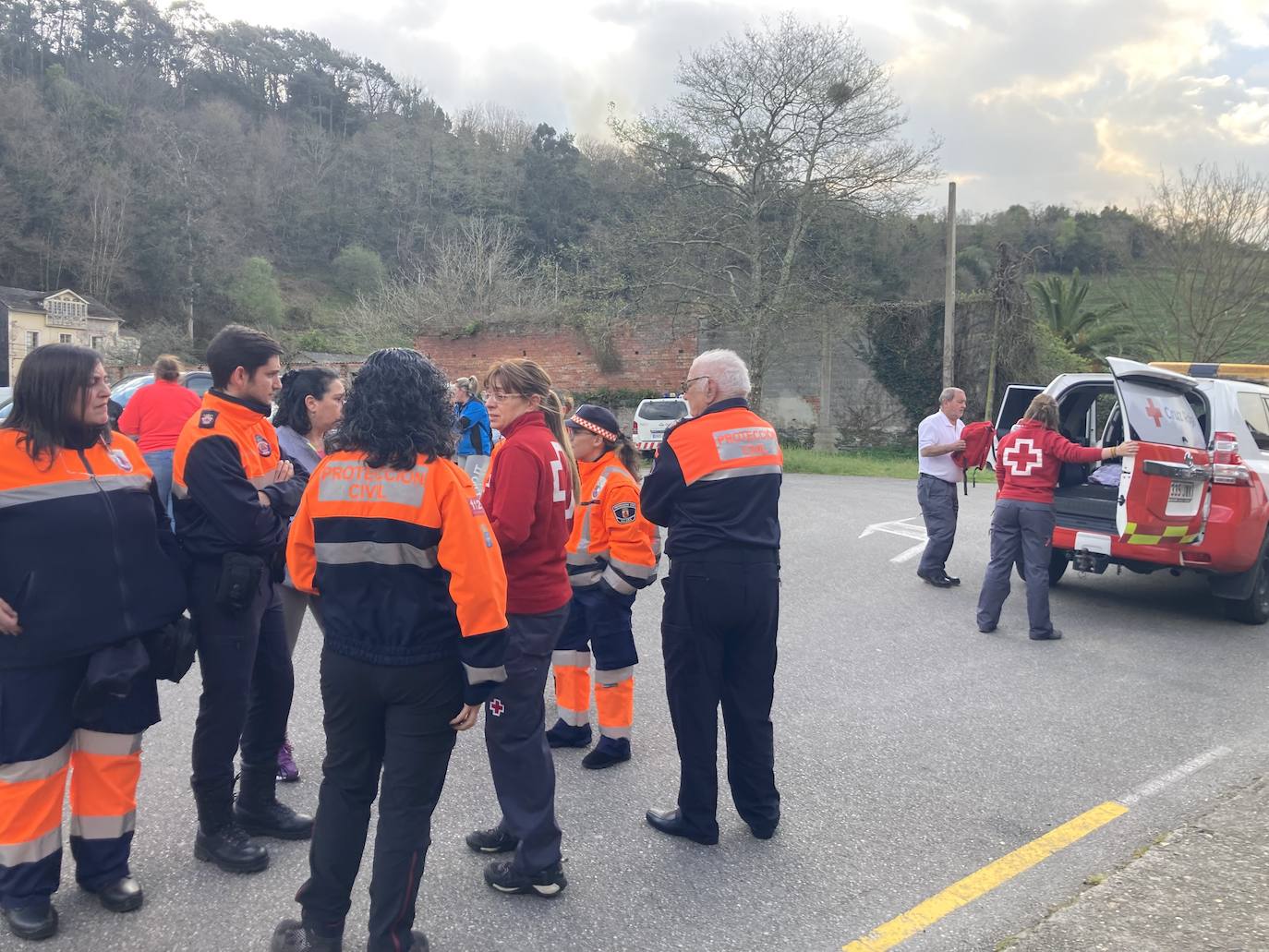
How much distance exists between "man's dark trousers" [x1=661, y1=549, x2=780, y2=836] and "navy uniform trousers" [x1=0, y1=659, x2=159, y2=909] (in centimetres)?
202

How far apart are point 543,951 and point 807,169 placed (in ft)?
76.9

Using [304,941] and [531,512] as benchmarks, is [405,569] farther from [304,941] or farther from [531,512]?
[304,941]

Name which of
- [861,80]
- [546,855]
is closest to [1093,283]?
[861,80]

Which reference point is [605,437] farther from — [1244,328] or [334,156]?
[334,156]

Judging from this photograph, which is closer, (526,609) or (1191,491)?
(526,609)

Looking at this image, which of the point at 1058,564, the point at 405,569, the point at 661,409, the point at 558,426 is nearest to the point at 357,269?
the point at 661,409

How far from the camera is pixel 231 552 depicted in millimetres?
3379

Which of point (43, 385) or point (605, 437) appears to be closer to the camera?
point (43, 385)

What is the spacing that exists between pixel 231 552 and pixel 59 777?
93 cm

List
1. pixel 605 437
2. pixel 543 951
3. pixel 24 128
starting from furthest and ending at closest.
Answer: pixel 24 128 < pixel 605 437 < pixel 543 951

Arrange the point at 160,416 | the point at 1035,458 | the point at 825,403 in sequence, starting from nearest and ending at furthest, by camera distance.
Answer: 1. the point at 1035,458
2. the point at 160,416
3. the point at 825,403

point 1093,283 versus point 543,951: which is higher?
point 1093,283

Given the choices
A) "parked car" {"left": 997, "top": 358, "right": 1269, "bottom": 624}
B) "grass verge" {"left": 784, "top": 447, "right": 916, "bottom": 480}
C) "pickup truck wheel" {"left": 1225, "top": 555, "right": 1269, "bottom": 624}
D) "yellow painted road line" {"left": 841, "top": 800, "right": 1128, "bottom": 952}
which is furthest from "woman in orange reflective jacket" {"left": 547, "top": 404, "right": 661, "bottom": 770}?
"grass verge" {"left": 784, "top": 447, "right": 916, "bottom": 480}

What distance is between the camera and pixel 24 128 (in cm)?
4959
